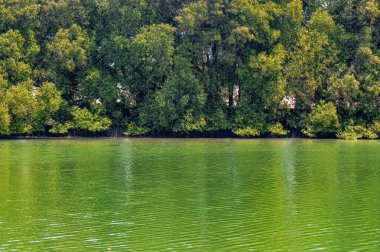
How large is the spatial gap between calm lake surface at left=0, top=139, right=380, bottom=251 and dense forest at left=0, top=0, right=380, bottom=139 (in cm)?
1215

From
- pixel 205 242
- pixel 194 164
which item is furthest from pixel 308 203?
pixel 194 164

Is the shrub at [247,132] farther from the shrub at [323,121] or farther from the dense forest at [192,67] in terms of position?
the shrub at [323,121]

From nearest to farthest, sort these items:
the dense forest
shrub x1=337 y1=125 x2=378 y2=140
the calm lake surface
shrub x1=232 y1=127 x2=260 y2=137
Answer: the calm lake surface → shrub x1=337 y1=125 x2=378 y2=140 → the dense forest → shrub x1=232 y1=127 x2=260 y2=137

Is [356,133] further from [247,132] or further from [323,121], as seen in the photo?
[247,132]

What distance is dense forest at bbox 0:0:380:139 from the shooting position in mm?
58719

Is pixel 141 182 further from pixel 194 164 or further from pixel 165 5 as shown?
pixel 165 5

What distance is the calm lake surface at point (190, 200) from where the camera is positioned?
20.5 m

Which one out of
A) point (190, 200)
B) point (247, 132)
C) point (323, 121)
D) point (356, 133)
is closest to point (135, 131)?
point (247, 132)

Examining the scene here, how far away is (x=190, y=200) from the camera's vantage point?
89.4 feet

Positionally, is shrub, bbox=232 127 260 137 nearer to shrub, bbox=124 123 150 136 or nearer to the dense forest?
the dense forest

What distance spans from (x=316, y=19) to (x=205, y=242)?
42794 mm

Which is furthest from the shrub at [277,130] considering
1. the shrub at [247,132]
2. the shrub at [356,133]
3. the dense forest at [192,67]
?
the shrub at [356,133]

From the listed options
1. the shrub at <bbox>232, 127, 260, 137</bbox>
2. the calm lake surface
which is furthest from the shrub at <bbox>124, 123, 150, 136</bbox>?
the calm lake surface

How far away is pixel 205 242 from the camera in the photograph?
66.2 ft
